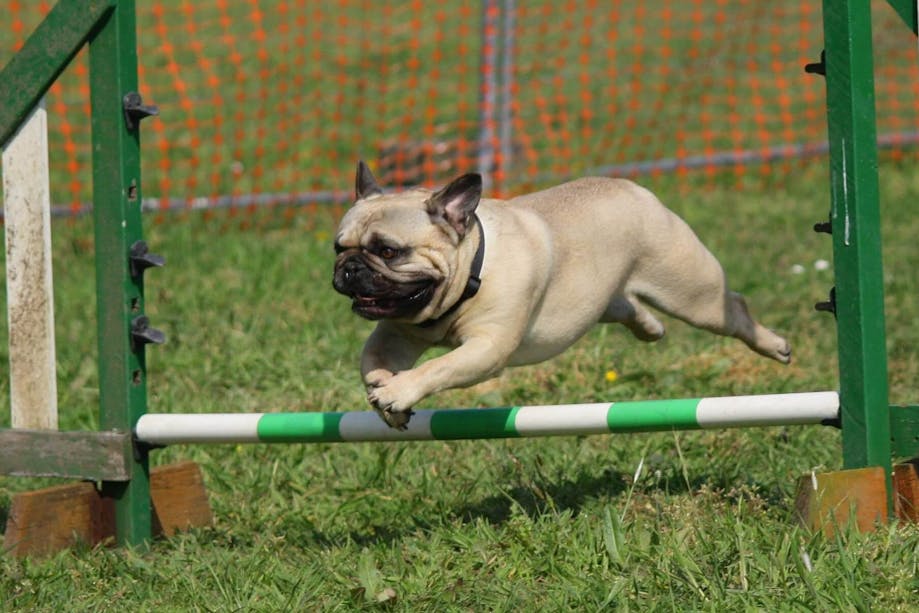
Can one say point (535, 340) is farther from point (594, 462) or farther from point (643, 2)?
point (643, 2)

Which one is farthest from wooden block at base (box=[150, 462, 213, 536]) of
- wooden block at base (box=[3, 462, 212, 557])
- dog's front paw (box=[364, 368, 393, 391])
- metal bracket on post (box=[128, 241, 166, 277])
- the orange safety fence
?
the orange safety fence

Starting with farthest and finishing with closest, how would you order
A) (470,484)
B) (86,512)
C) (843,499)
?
(470,484)
(86,512)
(843,499)

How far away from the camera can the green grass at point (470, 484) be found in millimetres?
3648

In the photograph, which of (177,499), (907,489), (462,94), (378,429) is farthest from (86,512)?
(462,94)

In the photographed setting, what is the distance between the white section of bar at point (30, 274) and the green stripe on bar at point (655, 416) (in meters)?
1.91

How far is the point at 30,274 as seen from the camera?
4551mm

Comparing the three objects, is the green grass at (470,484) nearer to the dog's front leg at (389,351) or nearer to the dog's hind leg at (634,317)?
the dog's hind leg at (634,317)

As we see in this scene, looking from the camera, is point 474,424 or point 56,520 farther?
point 56,520

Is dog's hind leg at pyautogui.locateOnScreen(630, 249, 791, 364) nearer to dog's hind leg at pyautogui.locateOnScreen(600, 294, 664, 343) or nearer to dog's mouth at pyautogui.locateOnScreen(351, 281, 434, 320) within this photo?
dog's hind leg at pyautogui.locateOnScreen(600, 294, 664, 343)

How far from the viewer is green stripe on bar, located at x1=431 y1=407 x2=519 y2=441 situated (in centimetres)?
408

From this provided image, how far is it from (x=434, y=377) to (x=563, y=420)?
42 cm

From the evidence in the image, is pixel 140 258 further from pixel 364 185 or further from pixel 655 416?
pixel 655 416

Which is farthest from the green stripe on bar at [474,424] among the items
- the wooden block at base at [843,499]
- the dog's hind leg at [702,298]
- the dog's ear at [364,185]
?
the dog's hind leg at [702,298]

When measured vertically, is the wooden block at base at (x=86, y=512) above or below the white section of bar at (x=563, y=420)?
below
